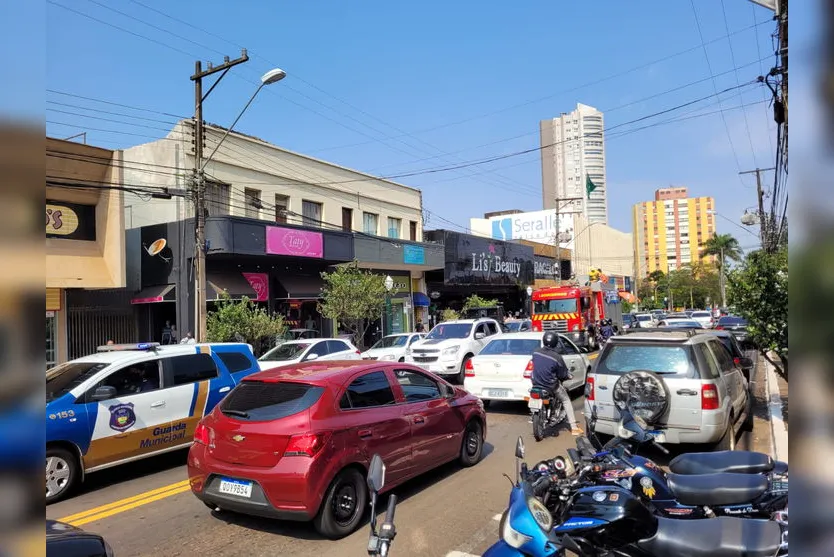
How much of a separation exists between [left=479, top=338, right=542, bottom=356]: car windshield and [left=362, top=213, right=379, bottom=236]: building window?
1731 centimetres

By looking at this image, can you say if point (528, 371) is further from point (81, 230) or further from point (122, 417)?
point (81, 230)

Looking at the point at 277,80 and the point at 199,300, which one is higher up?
the point at 277,80

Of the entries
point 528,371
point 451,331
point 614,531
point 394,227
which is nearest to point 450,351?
point 451,331

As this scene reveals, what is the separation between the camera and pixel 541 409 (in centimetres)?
863

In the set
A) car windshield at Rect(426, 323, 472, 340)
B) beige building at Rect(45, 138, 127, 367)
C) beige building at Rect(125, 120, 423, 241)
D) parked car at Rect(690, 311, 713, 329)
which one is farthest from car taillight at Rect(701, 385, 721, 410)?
parked car at Rect(690, 311, 713, 329)

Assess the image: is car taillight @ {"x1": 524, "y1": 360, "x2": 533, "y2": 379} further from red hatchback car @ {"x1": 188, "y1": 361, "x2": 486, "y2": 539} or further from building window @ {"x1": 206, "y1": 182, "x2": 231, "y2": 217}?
building window @ {"x1": 206, "y1": 182, "x2": 231, "y2": 217}

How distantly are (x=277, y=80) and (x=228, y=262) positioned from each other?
29.2 ft

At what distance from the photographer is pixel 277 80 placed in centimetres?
1378

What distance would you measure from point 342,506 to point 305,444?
764 mm

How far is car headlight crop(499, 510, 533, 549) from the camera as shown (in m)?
2.91
